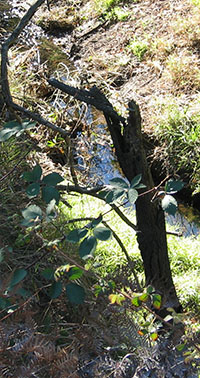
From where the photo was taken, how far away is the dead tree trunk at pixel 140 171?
242 centimetres

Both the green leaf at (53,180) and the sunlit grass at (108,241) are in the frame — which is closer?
the green leaf at (53,180)

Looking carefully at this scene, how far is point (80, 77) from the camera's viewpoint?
20.4ft

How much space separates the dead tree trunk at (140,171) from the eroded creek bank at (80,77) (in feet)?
6.48

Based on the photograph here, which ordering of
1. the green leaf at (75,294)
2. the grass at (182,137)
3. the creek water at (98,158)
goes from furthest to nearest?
1. the creek water at (98,158)
2. the grass at (182,137)
3. the green leaf at (75,294)

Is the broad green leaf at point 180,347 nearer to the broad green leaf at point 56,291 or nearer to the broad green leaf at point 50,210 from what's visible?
the broad green leaf at point 56,291

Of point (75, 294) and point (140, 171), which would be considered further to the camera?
point (140, 171)

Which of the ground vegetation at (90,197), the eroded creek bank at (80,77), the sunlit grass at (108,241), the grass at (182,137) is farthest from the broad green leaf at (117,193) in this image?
the grass at (182,137)

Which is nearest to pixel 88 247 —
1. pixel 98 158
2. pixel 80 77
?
pixel 98 158

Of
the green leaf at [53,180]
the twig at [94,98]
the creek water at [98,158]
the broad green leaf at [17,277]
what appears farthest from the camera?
the creek water at [98,158]

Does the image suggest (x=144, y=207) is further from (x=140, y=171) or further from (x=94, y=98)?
(x=94, y=98)

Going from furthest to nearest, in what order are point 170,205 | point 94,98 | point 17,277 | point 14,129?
point 94,98 < point 14,129 < point 170,205 < point 17,277

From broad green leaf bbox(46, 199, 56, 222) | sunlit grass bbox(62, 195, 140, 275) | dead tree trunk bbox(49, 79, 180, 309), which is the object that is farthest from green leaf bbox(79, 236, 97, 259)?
sunlit grass bbox(62, 195, 140, 275)

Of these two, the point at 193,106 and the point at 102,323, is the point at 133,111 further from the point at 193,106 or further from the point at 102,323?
the point at 193,106

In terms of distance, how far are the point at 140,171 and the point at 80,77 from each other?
3907 mm
